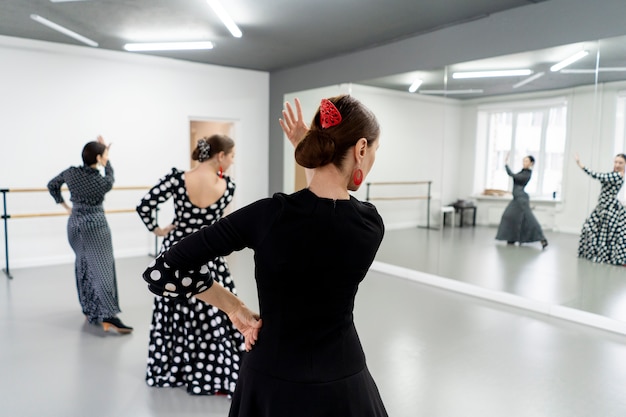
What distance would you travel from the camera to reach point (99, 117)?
6316 millimetres

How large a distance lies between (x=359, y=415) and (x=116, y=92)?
6396 mm

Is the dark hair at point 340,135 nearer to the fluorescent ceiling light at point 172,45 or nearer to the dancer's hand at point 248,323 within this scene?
the dancer's hand at point 248,323

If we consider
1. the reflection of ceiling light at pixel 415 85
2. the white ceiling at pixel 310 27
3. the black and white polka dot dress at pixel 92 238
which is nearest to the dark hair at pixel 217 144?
the black and white polka dot dress at pixel 92 238

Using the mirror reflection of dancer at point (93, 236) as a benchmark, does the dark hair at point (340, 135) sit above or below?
above

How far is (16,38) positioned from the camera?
5.66 meters

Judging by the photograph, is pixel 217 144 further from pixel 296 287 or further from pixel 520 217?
pixel 520 217

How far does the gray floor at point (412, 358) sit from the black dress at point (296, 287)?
5.59ft

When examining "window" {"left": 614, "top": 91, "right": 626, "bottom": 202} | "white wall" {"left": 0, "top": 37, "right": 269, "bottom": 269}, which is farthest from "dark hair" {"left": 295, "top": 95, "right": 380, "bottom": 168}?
"white wall" {"left": 0, "top": 37, "right": 269, "bottom": 269}

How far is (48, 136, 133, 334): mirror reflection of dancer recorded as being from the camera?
141 inches

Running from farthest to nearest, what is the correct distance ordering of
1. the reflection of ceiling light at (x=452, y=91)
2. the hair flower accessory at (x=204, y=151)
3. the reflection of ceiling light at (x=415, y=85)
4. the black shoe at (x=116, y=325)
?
the reflection of ceiling light at (x=415, y=85)
the reflection of ceiling light at (x=452, y=91)
the black shoe at (x=116, y=325)
the hair flower accessory at (x=204, y=151)

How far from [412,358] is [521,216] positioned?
216 centimetres

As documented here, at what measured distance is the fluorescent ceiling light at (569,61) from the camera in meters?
3.96

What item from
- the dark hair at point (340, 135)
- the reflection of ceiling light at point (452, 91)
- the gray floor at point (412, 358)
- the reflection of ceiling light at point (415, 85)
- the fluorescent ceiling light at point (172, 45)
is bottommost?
the gray floor at point (412, 358)

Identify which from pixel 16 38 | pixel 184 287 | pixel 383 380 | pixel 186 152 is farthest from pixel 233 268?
pixel 184 287
